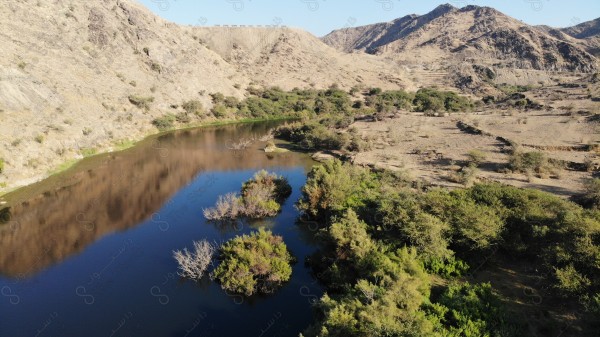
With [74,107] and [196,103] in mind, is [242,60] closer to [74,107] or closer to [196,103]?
[196,103]

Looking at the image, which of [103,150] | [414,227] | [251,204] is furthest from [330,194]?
[103,150]

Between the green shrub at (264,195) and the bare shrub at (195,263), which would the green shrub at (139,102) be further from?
the bare shrub at (195,263)

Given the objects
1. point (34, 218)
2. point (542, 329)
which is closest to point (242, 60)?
point (34, 218)

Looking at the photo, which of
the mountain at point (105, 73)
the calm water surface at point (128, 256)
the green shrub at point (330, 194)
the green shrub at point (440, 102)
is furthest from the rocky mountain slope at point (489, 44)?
the green shrub at point (330, 194)

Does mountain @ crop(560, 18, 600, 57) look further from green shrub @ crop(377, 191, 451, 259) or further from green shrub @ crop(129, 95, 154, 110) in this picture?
green shrub @ crop(377, 191, 451, 259)

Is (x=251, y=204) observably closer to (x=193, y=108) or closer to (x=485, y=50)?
(x=193, y=108)

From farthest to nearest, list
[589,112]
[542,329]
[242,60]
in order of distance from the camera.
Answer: [242,60] < [589,112] < [542,329]
